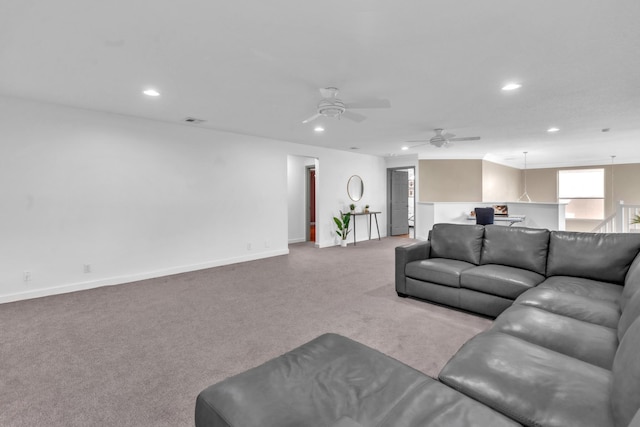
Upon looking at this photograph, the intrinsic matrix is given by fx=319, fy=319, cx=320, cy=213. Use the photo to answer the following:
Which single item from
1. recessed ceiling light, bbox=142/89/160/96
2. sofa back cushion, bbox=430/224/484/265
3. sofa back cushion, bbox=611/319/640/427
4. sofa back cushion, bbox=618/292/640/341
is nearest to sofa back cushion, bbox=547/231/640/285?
sofa back cushion, bbox=430/224/484/265

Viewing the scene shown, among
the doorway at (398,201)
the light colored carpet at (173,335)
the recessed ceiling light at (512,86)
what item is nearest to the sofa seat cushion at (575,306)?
the light colored carpet at (173,335)

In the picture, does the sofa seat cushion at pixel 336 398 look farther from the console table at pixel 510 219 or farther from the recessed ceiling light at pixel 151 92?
the console table at pixel 510 219

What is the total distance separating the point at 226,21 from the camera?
207cm

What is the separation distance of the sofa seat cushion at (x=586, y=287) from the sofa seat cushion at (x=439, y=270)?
0.71 meters

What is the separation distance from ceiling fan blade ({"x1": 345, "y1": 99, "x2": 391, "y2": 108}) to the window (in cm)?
992

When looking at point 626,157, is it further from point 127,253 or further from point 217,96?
point 127,253

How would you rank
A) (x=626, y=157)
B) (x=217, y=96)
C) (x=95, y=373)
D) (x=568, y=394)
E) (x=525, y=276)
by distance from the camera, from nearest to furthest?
1. (x=568, y=394)
2. (x=95, y=373)
3. (x=525, y=276)
4. (x=217, y=96)
5. (x=626, y=157)

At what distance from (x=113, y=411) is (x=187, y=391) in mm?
386

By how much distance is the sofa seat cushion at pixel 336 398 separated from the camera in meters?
1.05

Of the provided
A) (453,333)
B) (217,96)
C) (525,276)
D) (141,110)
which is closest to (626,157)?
(525,276)

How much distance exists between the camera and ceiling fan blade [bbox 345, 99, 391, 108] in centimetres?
375

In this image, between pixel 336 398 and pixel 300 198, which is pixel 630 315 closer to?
pixel 336 398

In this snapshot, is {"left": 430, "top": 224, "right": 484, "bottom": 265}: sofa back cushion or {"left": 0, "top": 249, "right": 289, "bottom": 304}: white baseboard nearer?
{"left": 430, "top": 224, "right": 484, "bottom": 265}: sofa back cushion

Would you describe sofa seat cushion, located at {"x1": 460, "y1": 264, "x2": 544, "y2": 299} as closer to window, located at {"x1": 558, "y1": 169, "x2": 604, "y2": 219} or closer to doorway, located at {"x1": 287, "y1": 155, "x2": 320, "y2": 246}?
doorway, located at {"x1": 287, "y1": 155, "x2": 320, "y2": 246}
